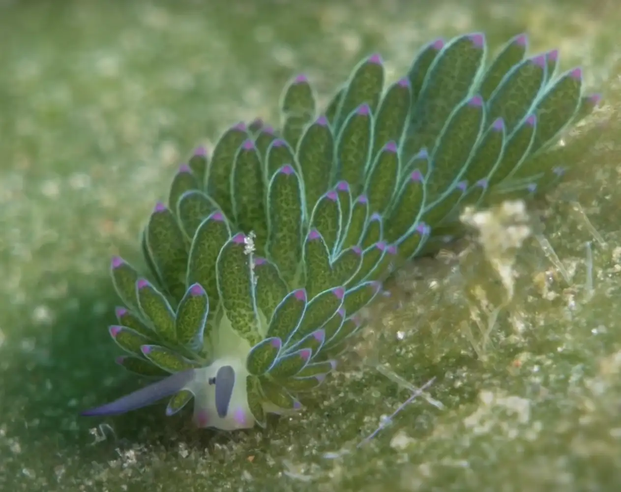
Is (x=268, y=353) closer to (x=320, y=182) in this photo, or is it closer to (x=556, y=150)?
(x=320, y=182)

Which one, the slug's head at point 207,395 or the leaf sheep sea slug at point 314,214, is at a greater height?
the leaf sheep sea slug at point 314,214

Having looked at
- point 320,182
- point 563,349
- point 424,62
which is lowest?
point 563,349

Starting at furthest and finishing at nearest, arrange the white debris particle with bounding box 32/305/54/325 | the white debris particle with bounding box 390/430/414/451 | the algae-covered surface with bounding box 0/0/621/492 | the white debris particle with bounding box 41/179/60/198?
the white debris particle with bounding box 41/179/60/198, the white debris particle with bounding box 32/305/54/325, the white debris particle with bounding box 390/430/414/451, the algae-covered surface with bounding box 0/0/621/492

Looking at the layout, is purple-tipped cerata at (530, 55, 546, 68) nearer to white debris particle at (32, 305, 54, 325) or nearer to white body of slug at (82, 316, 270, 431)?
white body of slug at (82, 316, 270, 431)

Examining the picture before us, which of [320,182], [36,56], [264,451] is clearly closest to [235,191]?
[320,182]

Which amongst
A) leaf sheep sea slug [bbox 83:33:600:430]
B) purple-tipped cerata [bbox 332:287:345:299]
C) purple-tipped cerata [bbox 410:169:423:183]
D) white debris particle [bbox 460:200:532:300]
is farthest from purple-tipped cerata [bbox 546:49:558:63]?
purple-tipped cerata [bbox 332:287:345:299]

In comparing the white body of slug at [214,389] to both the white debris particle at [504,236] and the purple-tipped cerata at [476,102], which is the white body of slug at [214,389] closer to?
the white debris particle at [504,236]

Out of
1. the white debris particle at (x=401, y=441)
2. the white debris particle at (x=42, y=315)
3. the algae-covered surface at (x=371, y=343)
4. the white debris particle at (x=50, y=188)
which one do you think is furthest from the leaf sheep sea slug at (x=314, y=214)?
the white debris particle at (x=50, y=188)

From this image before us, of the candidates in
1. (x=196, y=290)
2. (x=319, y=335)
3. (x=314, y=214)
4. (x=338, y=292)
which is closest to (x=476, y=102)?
(x=314, y=214)
